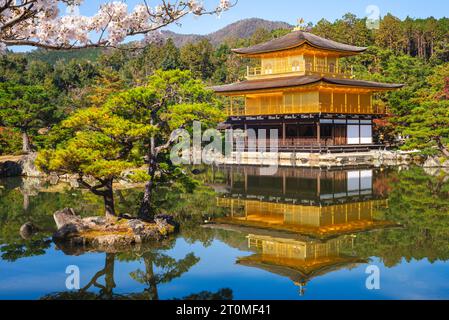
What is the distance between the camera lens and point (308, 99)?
36812 mm

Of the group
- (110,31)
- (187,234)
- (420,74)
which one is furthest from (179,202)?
(420,74)

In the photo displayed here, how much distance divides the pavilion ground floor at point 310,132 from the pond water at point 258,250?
45.4 ft

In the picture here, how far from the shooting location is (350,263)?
10.9 metres

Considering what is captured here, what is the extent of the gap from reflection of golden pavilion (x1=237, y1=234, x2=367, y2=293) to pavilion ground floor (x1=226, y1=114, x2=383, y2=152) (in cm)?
2157

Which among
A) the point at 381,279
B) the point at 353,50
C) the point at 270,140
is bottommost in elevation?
the point at 381,279

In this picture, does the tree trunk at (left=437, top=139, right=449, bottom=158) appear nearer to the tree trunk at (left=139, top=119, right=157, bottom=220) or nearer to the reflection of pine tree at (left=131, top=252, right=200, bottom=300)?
the tree trunk at (left=139, top=119, right=157, bottom=220)

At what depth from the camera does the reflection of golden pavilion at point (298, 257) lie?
10312mm

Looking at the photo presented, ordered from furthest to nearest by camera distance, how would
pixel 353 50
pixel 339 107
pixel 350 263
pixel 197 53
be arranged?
1. pixel 197 53
2. pixel 353 50
3. pixel 339 107
4. pixel 350 263

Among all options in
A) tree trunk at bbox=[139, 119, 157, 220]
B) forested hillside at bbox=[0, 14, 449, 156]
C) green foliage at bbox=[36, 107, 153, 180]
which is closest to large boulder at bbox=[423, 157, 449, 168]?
forested hillside at bbox=[0, 14, 449, 156]

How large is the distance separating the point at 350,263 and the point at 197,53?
64.7 m

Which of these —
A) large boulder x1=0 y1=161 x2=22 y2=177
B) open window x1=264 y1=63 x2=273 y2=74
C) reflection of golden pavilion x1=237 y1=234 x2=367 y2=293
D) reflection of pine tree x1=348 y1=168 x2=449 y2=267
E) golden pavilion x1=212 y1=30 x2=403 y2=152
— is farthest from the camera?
open window x1=264 y1=63 x2=273 y2=74

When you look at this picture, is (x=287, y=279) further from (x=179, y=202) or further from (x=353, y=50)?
(x=353, y=50)

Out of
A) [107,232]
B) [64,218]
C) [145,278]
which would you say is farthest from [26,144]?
[145,278]

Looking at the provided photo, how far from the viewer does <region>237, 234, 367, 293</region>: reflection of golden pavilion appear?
406 inches
